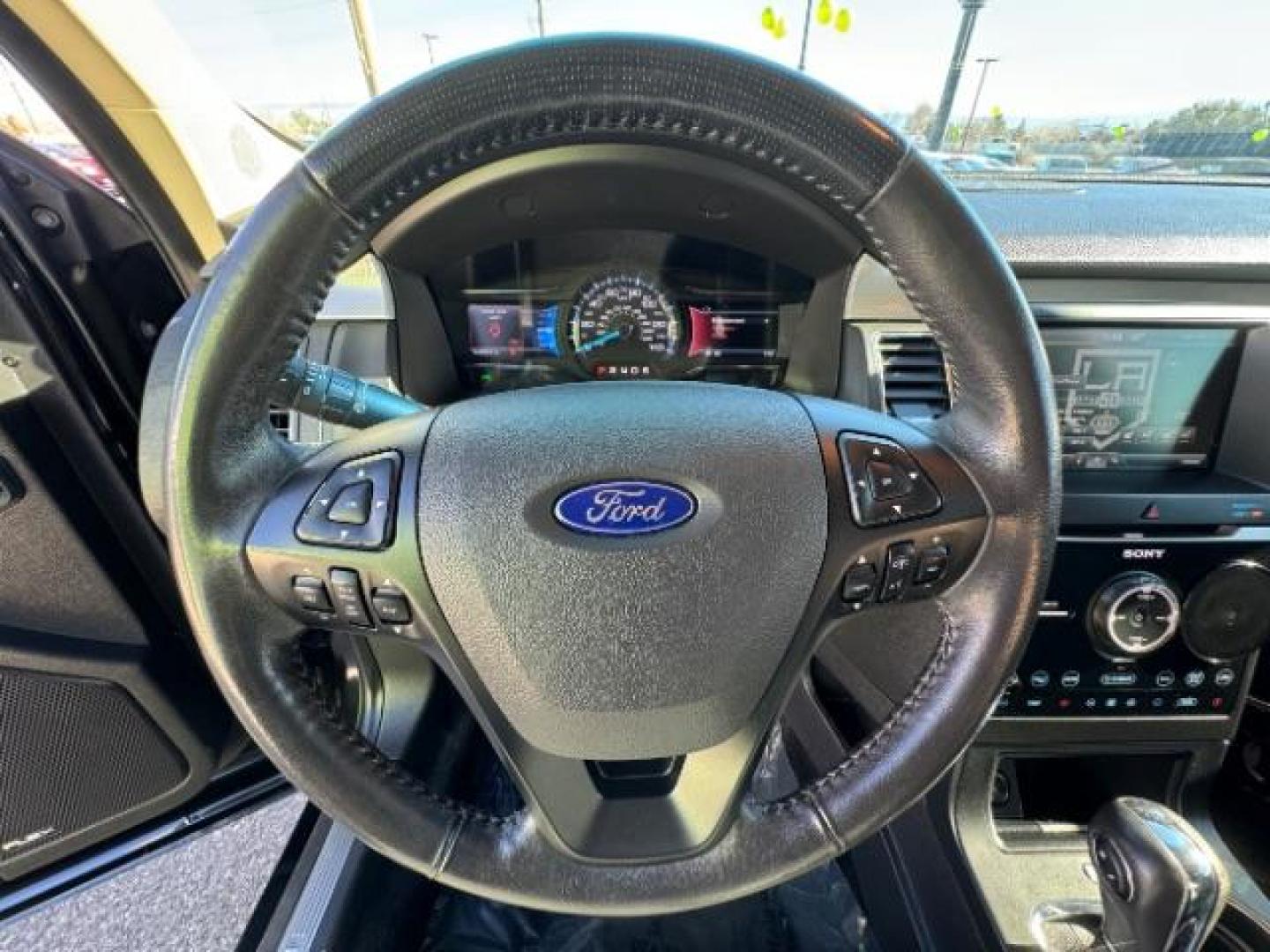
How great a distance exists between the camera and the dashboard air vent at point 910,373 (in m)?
1.23

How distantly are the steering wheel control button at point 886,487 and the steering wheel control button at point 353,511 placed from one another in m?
0.39

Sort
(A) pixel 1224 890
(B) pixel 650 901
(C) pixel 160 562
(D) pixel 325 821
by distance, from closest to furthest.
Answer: (B) pixel 650 901
(A) pixel 1224 890
(D) pixel 325 821
(C) pixel 160 562

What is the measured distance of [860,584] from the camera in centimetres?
76

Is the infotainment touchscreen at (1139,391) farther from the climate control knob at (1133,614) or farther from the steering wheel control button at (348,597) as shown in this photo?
the steering wheel control button at (348,597)

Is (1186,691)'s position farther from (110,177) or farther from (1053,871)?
(110,177)

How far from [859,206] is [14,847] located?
A: 5.40 feet

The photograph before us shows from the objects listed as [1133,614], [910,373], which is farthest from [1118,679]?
[910,373]

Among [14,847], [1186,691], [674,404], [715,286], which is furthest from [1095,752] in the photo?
[14,847]

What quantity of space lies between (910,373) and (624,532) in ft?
2.22

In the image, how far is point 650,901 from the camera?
0.79 m

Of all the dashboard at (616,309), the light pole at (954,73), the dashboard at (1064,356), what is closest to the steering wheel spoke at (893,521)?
the dashboard at (1064,356)

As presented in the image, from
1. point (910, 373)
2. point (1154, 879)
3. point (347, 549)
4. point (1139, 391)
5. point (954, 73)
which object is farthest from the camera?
point (954, 73)

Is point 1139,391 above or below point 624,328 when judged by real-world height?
below

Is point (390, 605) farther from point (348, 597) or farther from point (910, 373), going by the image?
point (910, 373)
